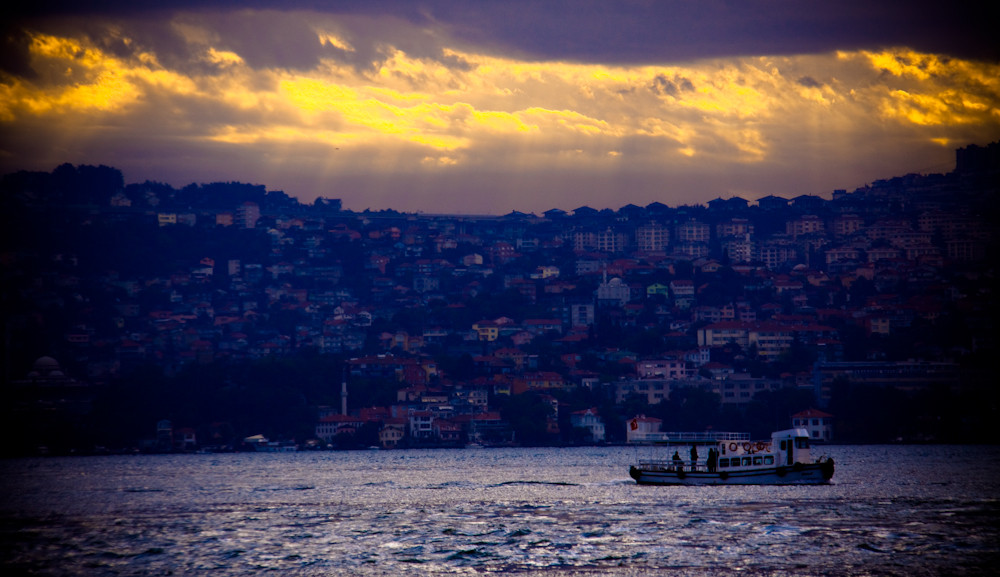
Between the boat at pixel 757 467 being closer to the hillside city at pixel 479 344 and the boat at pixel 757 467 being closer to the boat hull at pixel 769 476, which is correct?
the boat hull at pixel 769 476

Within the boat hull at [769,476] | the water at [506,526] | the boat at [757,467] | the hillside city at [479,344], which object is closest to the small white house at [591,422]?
the hillside city at [479,344]

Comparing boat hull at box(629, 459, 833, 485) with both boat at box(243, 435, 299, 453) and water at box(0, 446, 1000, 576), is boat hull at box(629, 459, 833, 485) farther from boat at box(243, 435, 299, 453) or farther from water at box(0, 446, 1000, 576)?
boat at box(243, 435, 299, 453)

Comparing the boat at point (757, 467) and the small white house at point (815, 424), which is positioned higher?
the small white house at point (815, 424)

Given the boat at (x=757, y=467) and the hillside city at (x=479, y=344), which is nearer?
the boat at (x=757, y=467)

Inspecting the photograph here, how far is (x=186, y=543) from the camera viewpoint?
33656 mm

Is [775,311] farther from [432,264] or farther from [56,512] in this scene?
[56,512]

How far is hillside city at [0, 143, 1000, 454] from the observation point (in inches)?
4525

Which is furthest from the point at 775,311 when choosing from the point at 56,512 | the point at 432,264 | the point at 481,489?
the point at 56,512

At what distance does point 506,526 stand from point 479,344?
118 meters

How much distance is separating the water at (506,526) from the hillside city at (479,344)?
34730 mm

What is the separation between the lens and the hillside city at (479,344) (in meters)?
115

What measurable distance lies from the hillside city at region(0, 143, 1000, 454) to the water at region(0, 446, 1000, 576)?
34.7m

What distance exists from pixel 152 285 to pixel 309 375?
192ft

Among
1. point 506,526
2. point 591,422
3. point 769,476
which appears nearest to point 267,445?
point 591,422
